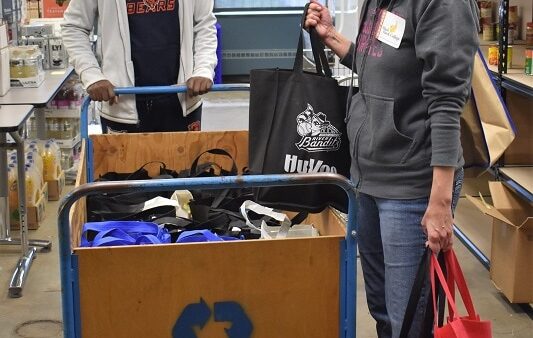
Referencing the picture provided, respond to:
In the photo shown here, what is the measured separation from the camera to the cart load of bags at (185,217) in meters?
2.41

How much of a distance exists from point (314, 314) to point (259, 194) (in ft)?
1.51

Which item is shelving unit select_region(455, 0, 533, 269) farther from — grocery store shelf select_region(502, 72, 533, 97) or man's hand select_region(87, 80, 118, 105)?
man's hand select_region(87, 80, 118, 105)

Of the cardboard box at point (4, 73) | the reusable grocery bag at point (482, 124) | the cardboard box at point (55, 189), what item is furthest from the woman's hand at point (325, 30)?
the cardboard box at point (55, 189)

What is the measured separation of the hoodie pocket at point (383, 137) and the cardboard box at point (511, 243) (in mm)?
1532

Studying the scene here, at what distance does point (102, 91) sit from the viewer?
319cm

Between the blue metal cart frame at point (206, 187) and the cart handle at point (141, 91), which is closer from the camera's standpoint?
the blue metal cart frame at point (206, 187)

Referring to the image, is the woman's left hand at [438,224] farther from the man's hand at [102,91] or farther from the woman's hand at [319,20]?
the man's hand at [102,91]

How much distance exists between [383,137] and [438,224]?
0.86 ft

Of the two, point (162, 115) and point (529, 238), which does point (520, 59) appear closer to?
point (529, 238)

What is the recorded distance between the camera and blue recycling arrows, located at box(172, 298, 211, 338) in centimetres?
212

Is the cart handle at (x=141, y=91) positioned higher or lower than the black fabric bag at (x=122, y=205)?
higher

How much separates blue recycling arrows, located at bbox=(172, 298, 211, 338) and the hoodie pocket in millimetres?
561

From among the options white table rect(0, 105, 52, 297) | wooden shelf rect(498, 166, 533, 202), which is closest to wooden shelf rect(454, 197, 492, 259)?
wooden shelf rect(498, 166, 533, 202)

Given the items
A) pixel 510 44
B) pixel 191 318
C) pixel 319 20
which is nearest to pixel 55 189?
pixel 510 44
